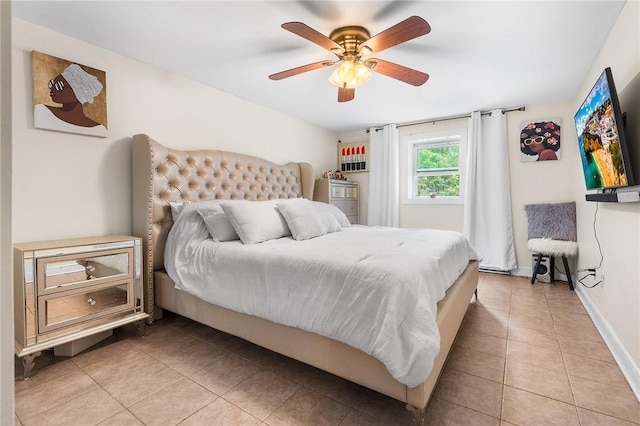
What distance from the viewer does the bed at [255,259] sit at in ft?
4.60

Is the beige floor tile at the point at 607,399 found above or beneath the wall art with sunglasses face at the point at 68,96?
beneath

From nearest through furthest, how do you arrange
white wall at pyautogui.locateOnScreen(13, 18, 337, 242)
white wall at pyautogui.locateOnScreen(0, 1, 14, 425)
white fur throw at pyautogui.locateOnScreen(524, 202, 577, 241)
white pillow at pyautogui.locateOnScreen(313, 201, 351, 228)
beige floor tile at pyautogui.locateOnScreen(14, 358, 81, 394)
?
white wall at pyautogui.locateOnScreen(0, 1, 14, 425), beige floor tile at pyautogui.locateOnScreen(14, 358, 81, 394), white wall at pyautogui.locateOnScreen(13, 18, 337, 242), white pillow at pyautogui.locateOnScreen(313, 201, 351, 228), white fur throw at pyautogui.locateOnScreen(524, 202, 577, 241)

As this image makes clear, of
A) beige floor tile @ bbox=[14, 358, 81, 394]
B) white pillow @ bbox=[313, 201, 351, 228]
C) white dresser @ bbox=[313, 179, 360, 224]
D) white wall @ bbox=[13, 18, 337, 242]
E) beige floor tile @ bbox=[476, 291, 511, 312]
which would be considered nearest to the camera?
beige floor tile @ bbox=[14, 358, 81, 394]

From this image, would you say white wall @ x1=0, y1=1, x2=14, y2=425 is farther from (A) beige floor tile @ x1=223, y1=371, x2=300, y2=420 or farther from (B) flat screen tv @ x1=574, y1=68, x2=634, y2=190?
(B) flat screen tv @ x1=574, y1=68, x2=634, y2=190

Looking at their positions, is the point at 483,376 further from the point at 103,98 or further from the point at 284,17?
the point at 103,98

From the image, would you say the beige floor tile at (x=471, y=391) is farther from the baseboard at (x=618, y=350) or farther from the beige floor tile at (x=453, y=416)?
the baseboard at (x=618, y=350)

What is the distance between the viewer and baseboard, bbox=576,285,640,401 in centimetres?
159

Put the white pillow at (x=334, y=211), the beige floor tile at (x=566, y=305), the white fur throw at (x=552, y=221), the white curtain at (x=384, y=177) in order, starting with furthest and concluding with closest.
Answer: the white curtain at (x=384, y=177)
the white fur throw at (x=552, y=221)
the white pillow at (x=334, y=211)
the beige floor tile at (x=566, y=305)

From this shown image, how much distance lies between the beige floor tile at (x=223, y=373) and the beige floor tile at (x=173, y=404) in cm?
5

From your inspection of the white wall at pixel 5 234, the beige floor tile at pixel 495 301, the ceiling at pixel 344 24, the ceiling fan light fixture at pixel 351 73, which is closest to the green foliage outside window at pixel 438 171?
the ceiling at pixel 344 24

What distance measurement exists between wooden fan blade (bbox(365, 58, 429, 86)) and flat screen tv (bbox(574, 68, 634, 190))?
1047 mm

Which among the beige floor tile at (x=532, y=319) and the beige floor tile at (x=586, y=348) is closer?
the beige floor tile at (x=586, y=348)

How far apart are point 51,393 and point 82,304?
52cm

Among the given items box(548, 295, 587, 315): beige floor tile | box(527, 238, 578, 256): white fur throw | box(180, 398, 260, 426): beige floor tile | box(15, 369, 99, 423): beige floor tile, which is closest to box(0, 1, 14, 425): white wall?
box(180, 398, 260, 426): beige floor tile
